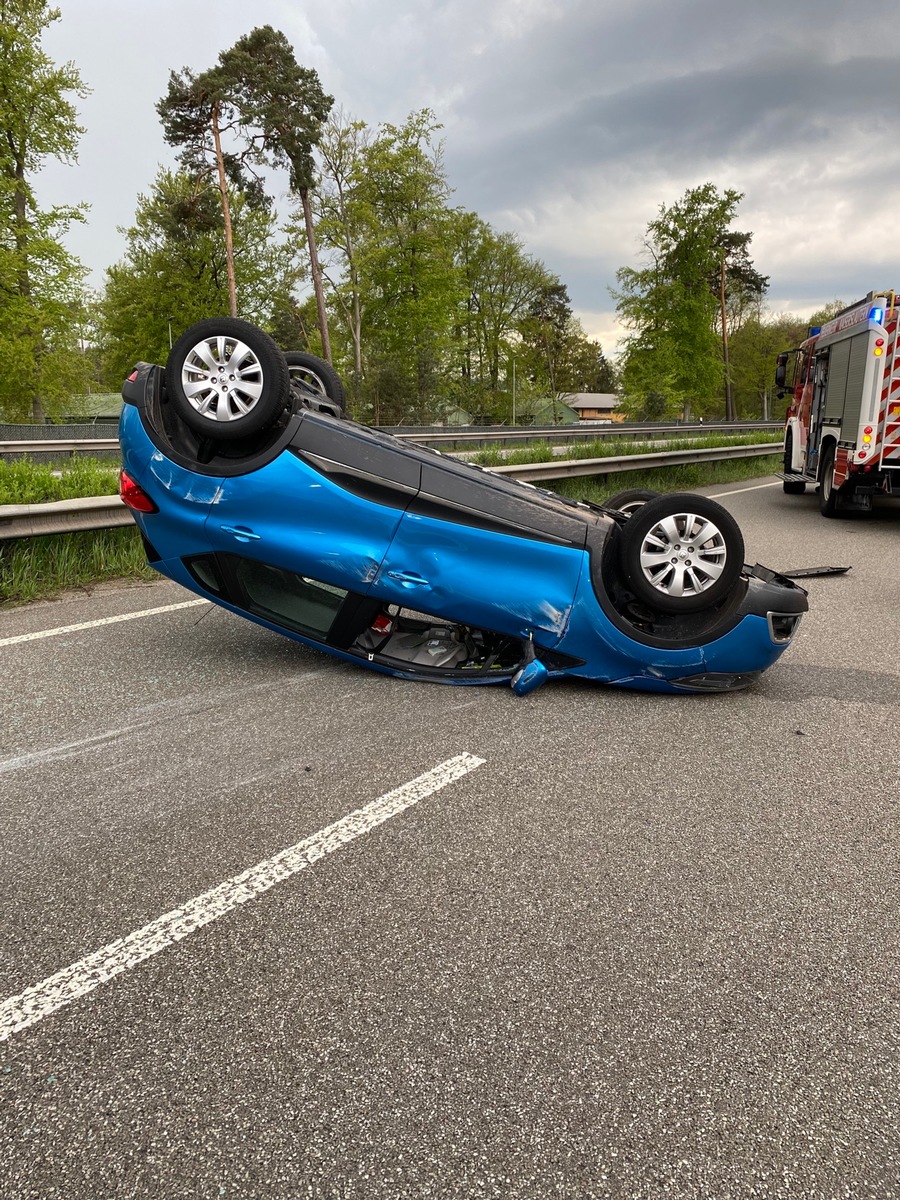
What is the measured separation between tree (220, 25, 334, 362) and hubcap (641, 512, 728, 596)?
33.0 m

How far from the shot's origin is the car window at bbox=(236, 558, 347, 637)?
396 centimetres

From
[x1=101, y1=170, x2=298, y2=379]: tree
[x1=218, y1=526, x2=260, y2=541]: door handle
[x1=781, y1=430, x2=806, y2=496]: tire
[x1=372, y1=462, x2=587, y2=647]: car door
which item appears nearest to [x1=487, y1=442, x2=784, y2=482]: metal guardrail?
[x1=781, y1=430, x2=806, y2=496]: tire

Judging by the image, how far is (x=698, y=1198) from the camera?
145 centimetres

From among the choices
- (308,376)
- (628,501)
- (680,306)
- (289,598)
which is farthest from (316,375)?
(680,306)

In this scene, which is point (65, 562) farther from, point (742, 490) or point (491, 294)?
point (491, 294)

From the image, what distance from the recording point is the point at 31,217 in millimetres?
29344

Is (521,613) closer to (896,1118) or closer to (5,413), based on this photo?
(896,1118)

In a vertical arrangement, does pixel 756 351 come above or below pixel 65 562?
above

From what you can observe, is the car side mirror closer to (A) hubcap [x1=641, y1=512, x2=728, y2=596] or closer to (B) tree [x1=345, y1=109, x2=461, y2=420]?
(A) hubcap [x1=641, y1=512, x2=728, y2=596]

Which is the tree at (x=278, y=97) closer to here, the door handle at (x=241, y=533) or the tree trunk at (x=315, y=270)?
the tree trunk at (x=315, y=270)

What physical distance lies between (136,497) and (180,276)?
152 ft

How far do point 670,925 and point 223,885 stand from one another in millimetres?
1342

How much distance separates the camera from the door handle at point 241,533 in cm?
382

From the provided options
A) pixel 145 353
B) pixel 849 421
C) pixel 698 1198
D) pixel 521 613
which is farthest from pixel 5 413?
pixel 698 1198
